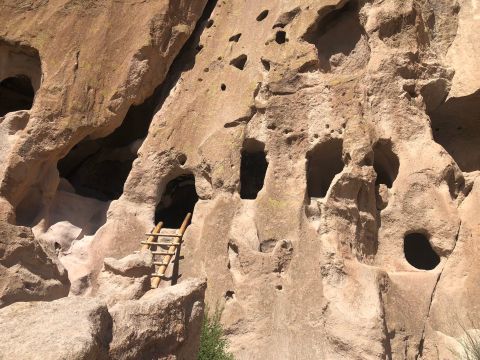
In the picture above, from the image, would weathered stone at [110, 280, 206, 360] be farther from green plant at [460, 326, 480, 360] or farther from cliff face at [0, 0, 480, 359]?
green plant at [460, 326, 480, 360]

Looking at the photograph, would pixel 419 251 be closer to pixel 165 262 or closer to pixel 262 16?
pixel 165 262

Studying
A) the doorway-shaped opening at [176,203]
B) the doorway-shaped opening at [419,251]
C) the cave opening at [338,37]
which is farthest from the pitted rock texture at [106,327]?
the doorway-shaped opening at [176,203]

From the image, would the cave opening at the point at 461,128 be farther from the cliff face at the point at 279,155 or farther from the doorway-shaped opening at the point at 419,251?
the doorway-shaped opening at the point at 419,251

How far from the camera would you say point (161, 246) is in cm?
579

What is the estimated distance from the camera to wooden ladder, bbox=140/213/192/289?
209 inches

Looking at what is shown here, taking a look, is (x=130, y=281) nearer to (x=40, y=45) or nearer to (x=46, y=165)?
(x=46, y=165)

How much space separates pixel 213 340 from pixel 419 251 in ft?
9.46

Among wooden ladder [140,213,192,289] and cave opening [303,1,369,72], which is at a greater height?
cave opening [303,1,369,72]

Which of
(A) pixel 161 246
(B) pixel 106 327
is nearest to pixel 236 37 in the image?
(A) pixel 161 246

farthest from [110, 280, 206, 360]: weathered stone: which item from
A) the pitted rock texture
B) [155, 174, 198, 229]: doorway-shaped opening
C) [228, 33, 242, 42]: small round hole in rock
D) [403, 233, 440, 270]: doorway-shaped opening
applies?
[228, 33, 242, 42]: small round hole in rock

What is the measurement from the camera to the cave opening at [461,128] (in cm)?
614

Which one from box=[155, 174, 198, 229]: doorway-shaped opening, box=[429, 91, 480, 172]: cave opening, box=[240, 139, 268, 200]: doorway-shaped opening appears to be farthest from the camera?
box=[155, 174, 198, 229]: doorway-shaped opening

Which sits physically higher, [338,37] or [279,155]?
[338,37]

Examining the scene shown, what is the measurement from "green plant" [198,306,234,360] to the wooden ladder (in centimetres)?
72
